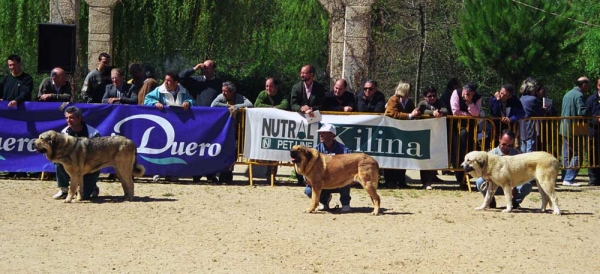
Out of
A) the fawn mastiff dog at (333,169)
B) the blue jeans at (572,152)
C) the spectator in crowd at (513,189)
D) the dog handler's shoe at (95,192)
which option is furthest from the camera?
the blue jeans at (572,152)

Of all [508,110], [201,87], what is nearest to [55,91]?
[201,87]

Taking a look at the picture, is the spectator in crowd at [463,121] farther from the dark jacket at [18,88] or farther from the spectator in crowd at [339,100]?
the dark jacket at [18,88]

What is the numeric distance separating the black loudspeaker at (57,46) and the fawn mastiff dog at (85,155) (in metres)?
4.47

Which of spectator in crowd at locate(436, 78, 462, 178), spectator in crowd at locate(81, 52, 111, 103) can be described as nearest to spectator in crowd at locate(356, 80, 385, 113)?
spectator in crowd at locate(436, 78, 462, 178)

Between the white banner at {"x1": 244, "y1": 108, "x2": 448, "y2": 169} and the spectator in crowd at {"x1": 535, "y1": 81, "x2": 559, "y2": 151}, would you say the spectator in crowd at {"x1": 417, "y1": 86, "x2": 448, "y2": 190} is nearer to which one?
the white banner at {"x1": 244, "y1": 108, "x2": 448, "y2": 169}

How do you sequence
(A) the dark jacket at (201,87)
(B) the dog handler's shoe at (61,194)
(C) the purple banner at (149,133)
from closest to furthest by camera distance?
(B) the dog handler's shoe at (61,194) → (C) the purple banner at (149,133) → (A) the dark jacket at (201,87)

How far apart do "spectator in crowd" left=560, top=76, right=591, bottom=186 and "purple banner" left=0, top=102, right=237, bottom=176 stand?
595cm

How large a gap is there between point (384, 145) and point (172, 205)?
435cm

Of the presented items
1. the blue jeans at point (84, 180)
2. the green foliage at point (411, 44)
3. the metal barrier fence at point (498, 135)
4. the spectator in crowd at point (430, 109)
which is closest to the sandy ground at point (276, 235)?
the blue jeans at point (84, 180)

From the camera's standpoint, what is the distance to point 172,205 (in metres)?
14.2

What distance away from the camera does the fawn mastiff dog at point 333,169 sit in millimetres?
13492

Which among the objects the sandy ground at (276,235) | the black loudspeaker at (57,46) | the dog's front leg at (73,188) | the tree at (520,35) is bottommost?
the sandy ground at (276,235)

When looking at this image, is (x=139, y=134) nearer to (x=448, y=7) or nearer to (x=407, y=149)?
(x=407, y=149)

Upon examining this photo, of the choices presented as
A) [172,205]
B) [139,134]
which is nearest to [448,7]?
[139,134]
